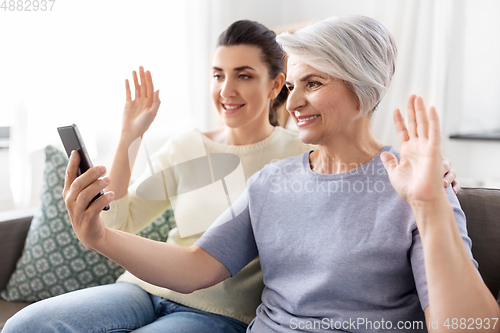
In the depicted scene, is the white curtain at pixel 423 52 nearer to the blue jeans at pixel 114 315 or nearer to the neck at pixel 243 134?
the neck at pixel 243 134

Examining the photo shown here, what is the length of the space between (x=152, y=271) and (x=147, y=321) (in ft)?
0.88

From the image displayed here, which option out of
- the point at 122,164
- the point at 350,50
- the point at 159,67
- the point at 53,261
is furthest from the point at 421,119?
the point at 53,261

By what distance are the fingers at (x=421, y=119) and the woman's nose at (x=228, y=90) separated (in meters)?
0.51

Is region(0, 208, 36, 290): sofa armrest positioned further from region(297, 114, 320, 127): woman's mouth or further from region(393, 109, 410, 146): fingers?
region(393, 109, 410, 146): fingers

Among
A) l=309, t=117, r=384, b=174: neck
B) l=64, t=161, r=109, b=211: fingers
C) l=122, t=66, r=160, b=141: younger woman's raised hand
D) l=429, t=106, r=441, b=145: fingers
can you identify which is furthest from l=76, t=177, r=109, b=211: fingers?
l=429, t=106, r=441, b=145: fingers

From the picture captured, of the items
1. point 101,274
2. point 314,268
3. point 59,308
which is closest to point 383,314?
point 314,268

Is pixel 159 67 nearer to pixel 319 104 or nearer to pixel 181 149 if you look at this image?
pixel 181 149

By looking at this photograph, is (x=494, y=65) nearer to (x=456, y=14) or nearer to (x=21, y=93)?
(x=456, y=14)

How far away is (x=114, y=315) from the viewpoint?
0.98 meters

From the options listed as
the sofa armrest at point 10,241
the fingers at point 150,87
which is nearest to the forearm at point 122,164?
the fingers at point 150,87

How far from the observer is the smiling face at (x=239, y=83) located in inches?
42.3

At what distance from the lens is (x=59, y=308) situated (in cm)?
93

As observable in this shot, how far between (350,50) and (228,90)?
Answer: 360 millimetres

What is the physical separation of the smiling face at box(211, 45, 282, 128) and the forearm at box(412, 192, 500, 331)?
1.86ft
